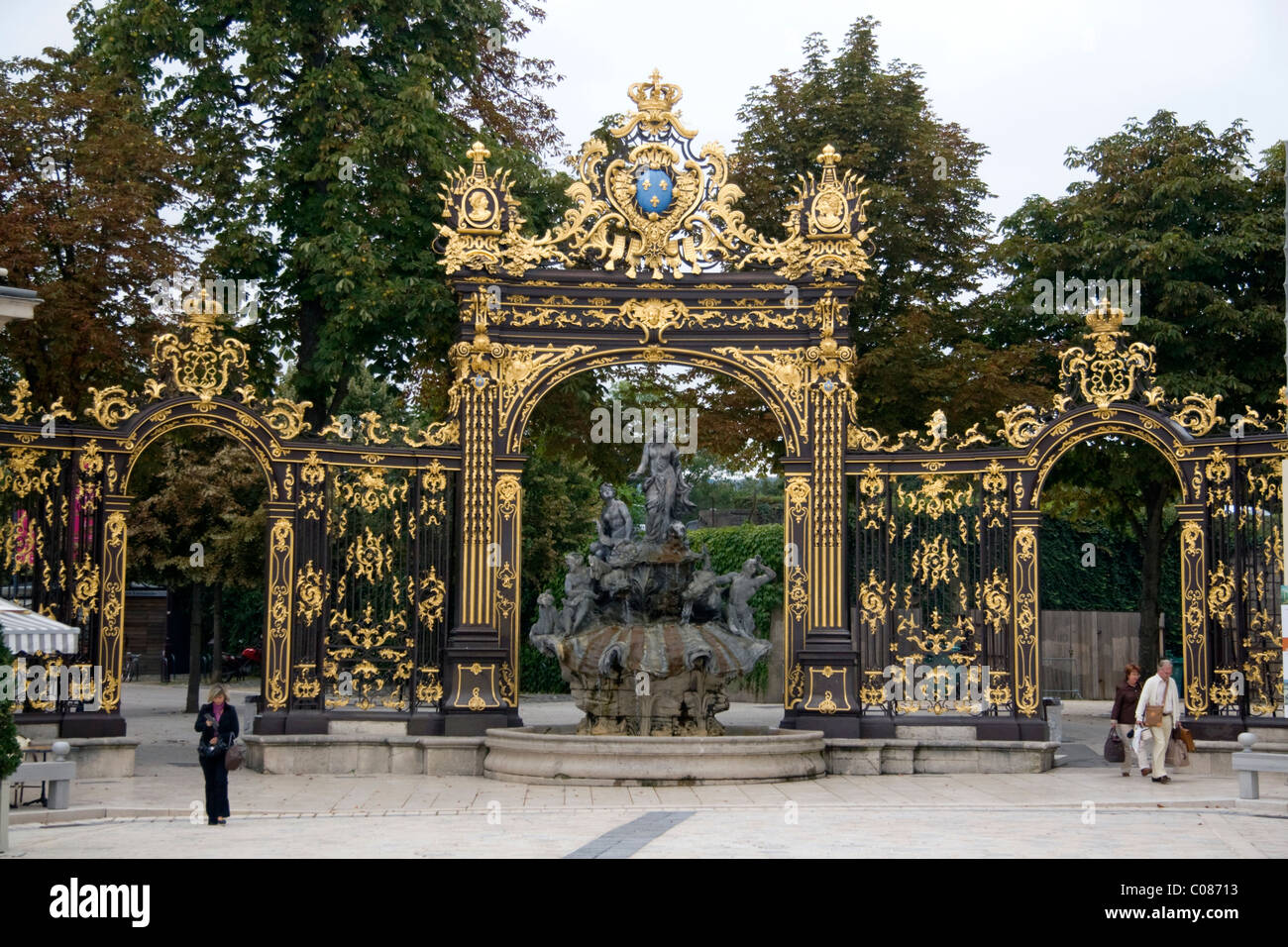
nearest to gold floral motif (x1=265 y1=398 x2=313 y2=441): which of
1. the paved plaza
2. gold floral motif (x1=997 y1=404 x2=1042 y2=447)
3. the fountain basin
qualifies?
the paved plaza

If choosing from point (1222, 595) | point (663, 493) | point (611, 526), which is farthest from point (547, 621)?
point (1222, 595)

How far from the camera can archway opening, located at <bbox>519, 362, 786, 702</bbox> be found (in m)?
24.6

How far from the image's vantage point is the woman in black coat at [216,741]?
13.7m

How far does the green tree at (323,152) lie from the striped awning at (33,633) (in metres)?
8.47

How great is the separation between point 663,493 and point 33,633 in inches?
306

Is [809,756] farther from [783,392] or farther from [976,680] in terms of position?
[783,392]

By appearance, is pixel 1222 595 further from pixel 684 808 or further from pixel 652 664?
pixel 684 808

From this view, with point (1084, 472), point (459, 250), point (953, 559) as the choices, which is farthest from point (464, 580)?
point (1084, 472)

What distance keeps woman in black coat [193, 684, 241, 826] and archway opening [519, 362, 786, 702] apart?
20.0 ft

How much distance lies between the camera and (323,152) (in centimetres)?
2245

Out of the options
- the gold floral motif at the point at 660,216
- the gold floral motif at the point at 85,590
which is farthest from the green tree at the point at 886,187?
the gold floral motif at the point at 85,590

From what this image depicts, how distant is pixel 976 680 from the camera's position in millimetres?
18828

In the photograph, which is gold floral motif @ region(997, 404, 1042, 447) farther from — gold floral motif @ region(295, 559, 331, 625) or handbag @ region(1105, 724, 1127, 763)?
gold floral motif @ region(295, 559, 331, 625)

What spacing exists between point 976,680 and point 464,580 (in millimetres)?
6335
